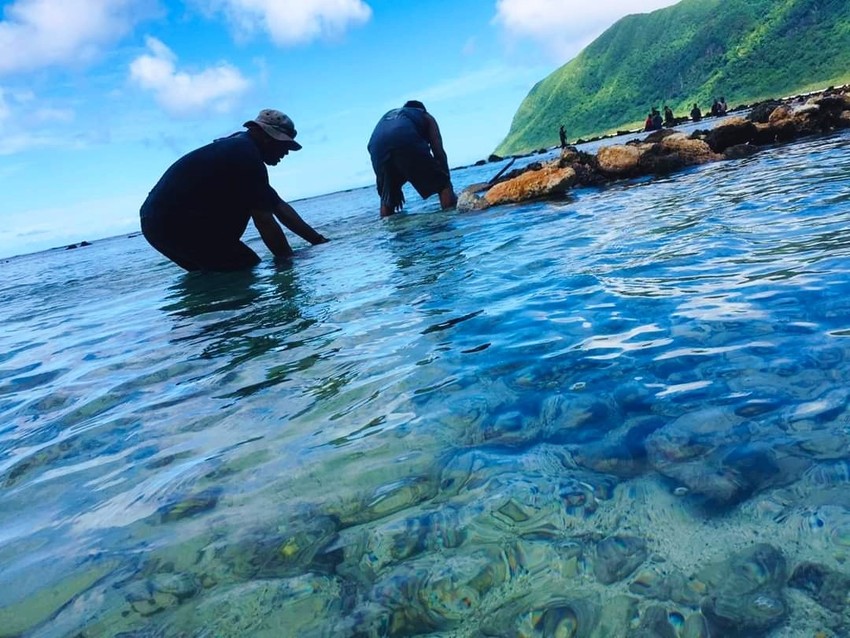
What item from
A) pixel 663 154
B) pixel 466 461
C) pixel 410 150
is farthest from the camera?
pixel 663 154

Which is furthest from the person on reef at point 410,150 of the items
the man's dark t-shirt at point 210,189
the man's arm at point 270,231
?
the man's dark t-shirt at point 210,189

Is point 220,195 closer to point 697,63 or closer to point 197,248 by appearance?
point 197,248

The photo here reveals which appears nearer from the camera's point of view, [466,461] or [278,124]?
[466,461]

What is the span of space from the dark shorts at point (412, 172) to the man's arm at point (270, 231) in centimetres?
343

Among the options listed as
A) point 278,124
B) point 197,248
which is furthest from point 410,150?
point 197,248

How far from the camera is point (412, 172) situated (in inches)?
404

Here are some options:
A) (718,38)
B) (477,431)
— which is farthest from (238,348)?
(718,38)

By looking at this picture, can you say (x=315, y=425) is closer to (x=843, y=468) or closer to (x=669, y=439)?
(x=669, y=439)

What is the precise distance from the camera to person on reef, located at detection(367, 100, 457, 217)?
9.91m

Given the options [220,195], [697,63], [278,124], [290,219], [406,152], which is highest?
[697,63]

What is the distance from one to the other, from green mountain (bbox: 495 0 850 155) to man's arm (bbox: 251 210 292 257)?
108136 millimetres

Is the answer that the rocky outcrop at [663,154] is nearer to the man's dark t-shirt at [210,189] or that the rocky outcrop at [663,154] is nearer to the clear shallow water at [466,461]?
the man's dark t-shirt at [210,189]

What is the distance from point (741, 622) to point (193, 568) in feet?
4.74

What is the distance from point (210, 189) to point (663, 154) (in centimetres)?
949
